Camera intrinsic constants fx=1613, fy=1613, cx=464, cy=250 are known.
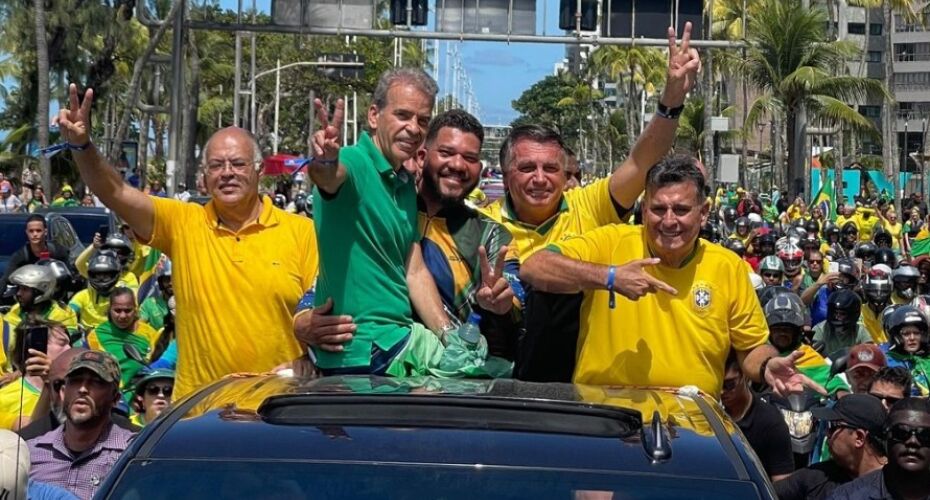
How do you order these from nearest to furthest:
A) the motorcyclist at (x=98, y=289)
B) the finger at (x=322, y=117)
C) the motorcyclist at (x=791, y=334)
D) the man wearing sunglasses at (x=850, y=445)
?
the finger at (x=322, y=117), the man wearing sunglasses at (x=850, y=445), the motorcyclist at (x=791, y=334), the motorcyclist at (x=98, y=289)

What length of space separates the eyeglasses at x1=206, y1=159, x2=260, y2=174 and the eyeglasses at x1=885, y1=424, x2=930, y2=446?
8.80 ft

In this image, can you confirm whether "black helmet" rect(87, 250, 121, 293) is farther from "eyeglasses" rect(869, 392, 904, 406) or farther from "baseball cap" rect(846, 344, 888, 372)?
"eyeglasses" rect(869, 392, 904, 406)

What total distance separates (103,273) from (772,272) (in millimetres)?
5781

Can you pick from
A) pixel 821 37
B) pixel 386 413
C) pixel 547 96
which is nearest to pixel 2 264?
pixel 386 413

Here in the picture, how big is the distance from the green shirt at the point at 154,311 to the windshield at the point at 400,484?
27.8ft

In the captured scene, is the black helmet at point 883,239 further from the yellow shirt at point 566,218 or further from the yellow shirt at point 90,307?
the yellow shirt at point 566,218

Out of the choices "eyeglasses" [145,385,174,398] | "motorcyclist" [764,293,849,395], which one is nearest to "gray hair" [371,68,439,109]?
"eyeglasses" [145,385,174,398]

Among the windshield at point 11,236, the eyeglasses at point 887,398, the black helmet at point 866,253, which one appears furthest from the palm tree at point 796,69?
the eyeglasses at point 887,398

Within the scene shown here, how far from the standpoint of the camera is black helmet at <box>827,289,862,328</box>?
38.6ft

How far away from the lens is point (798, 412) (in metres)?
7.60

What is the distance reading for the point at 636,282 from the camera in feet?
16.3

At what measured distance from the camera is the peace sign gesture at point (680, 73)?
19.1 ft

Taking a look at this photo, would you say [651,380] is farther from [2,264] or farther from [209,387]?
[2,264]

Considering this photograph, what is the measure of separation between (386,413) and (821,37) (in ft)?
122
